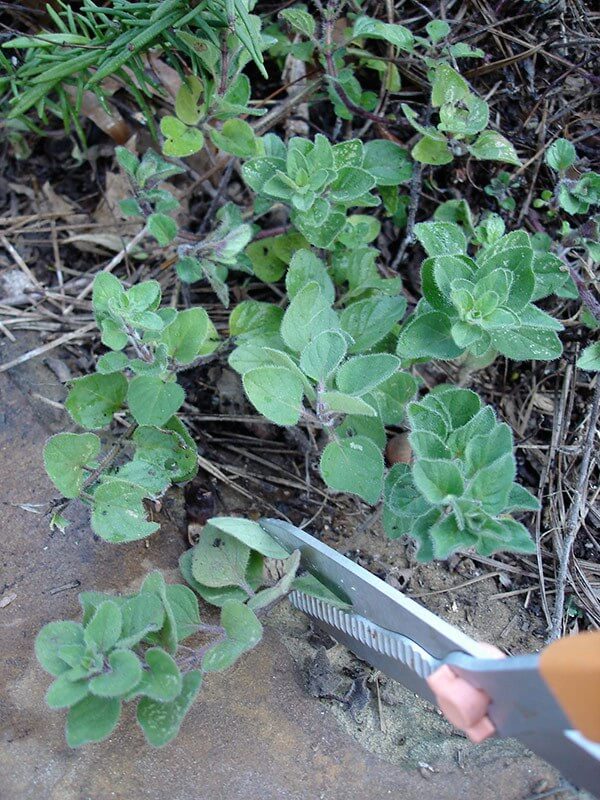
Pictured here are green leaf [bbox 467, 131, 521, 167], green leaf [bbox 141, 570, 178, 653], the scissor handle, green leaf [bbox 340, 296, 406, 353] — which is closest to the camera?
the scissor handle

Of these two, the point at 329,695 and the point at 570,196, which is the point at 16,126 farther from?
the point at 329,695

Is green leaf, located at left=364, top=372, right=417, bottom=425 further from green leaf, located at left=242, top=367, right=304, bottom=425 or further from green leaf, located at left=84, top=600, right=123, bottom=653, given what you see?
green leaf, located at left=84, top=600, right=123, bottom=653

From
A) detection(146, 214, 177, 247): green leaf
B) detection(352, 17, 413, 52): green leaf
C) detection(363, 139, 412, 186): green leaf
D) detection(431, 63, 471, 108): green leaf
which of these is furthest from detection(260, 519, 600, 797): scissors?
detection(352, 17, 413, 52): green leaf

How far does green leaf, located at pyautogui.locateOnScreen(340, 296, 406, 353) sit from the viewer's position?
6.57ft

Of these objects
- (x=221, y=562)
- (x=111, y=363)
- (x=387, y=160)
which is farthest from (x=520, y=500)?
(x=387, y=160)

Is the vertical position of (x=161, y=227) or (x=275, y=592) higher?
(x=161, y=227)

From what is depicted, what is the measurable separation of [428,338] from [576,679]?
89 cm

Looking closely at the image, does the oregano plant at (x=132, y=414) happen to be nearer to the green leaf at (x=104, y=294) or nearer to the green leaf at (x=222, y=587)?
the green leaf at (x=104, y=294)

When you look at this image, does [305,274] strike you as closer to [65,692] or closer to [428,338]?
[428,338]

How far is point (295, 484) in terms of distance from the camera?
214cm

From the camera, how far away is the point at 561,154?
6.89ft

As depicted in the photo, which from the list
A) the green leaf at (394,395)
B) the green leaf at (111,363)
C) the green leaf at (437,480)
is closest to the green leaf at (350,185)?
the green leaf at (394,395)

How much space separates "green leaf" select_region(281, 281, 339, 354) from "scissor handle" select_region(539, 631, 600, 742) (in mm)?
950

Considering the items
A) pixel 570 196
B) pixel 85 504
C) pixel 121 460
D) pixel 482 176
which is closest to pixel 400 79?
pixel 482 176
